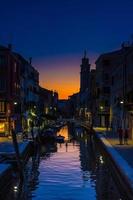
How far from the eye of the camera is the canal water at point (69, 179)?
3853 centimetres

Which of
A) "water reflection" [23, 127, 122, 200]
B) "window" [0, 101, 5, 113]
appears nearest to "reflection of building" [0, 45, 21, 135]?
"window" [0, 101, 5, 113]

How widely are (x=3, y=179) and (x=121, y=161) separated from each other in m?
12.0

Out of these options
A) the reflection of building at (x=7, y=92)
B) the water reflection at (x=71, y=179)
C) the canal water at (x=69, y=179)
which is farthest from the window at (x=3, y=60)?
the water reflection at (x=71, y=179)

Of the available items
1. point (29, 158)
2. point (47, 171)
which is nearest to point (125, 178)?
point (47, 171)

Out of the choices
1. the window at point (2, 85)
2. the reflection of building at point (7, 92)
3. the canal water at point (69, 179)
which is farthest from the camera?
the window at point (2, 85)

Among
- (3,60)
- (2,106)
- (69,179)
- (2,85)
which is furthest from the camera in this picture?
(3,60)

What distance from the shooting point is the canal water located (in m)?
38.5

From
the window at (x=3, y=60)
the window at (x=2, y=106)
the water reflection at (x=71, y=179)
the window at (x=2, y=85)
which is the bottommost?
the water reflection at (x=71, y=179)

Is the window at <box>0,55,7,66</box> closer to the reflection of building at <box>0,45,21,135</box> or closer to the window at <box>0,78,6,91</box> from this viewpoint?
the reflection of building at <box>0,45,21,135</box>

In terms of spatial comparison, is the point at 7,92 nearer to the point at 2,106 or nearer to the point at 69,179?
the point at 2,106

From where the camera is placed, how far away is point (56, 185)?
43.2 m

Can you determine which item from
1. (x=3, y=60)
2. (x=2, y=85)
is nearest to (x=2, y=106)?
(x=2, y=85)

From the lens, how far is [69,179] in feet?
154

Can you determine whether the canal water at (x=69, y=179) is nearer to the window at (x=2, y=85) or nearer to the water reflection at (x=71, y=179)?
the water reflection at (x=71, y=179)
